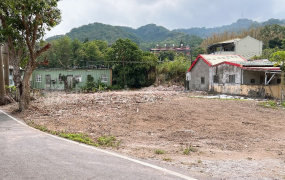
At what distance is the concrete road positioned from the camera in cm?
412

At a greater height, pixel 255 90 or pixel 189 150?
pixel 255 90

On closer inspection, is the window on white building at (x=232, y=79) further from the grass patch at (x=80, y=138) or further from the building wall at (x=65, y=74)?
the grass patch at (x=80, y=138)

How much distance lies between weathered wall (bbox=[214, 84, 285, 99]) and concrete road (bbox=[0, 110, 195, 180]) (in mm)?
15538

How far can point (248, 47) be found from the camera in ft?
132

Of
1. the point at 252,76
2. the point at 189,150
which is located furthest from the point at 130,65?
the point at 189,150

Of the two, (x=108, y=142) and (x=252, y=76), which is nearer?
(x=108, y=142)

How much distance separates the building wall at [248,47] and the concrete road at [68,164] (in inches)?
1521

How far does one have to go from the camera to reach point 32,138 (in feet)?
23.2

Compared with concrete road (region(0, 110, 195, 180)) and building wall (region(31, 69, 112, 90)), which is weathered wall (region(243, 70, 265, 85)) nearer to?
building wall (region(31, 69, 112, 90))

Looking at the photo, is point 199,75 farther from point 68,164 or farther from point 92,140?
point 68,164

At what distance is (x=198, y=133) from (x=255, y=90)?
12.4m

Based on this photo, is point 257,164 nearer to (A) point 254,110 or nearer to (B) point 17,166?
(B) point 17,166

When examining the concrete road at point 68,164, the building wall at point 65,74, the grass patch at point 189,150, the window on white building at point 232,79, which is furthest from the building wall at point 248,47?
the concrete road at point 68,164

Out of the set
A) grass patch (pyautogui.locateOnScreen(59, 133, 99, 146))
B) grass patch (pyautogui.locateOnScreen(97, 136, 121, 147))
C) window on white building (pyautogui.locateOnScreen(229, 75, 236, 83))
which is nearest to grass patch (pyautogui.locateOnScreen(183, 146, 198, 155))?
grass patch (pyautogui.locateOnScreen(97, 136, 121, 147))
